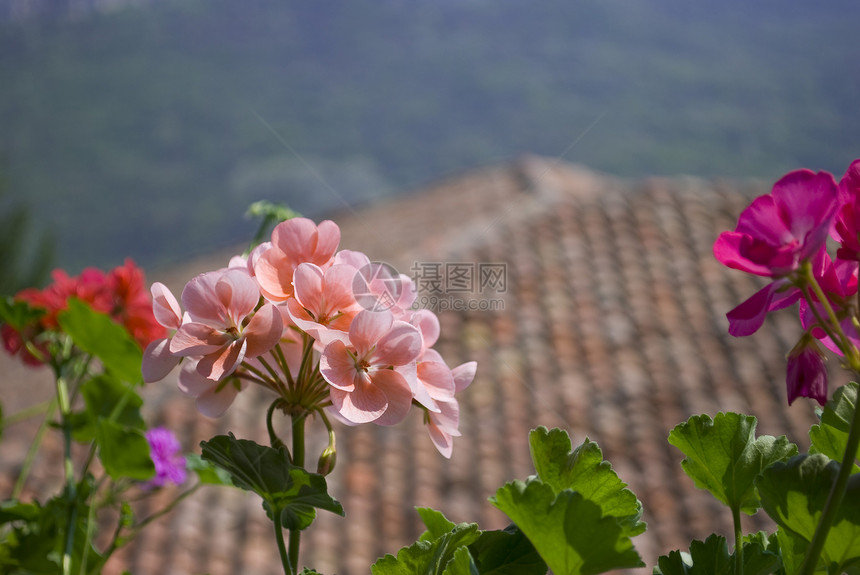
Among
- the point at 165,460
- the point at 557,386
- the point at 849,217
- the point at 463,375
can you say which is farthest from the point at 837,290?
the point at 557,386

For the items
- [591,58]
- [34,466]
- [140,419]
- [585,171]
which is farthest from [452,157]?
[140,419]

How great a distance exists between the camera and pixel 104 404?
1.68ft

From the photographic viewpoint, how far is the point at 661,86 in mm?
14766

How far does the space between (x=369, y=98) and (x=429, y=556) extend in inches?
939

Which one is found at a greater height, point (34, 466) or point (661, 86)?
point (661, 86)

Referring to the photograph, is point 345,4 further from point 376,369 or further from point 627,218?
point 376,369

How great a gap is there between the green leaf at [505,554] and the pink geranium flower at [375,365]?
6cm

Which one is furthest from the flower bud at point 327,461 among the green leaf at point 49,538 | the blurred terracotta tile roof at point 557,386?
the blurred terracotta tile roof at point 557,386

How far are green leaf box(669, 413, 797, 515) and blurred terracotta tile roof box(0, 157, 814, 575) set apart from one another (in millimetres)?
1831

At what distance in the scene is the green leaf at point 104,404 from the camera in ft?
1.65

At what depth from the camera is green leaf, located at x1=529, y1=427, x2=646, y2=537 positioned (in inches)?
9.5

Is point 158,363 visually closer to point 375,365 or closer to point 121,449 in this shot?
point 375,365

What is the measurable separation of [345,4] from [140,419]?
2599 cm

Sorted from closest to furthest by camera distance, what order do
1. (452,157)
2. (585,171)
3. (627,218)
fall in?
(627,218) → (585,171) → (452,157)
